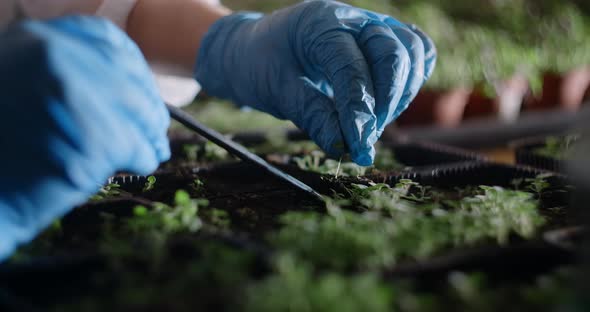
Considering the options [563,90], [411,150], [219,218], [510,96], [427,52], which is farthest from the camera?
[563,90]

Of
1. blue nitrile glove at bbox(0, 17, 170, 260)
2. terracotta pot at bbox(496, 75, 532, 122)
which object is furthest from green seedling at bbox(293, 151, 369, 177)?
terracotta pot at bbox(496, 75, 532, 122)

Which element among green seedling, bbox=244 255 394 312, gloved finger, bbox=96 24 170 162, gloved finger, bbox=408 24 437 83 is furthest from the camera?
gloved finger, bbox=408 24 437 83

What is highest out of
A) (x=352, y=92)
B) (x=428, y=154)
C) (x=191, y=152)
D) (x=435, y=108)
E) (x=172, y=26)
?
(x=352, y=92)

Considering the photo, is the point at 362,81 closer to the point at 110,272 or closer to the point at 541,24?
the point at 110,272

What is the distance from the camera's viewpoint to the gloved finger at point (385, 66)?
4.22 ft

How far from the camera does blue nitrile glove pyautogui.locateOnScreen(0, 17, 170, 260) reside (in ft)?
2.67

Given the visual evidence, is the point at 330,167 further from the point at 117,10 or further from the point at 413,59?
the point at 117,10

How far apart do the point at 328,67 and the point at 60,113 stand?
646 millimetres

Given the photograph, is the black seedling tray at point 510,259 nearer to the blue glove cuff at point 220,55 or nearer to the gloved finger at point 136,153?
the gloved finger at point 136,153

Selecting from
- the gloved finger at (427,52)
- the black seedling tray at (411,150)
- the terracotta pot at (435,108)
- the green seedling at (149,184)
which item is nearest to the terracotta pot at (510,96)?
the terracotta pot at (435,108)

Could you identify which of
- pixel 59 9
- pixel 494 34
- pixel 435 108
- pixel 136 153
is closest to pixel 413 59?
pixel 136 153

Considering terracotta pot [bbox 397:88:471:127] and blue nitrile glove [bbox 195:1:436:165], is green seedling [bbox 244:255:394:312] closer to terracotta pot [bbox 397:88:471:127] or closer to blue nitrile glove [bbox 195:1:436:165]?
blue nitrile glove [bbox 195:1:436:165]

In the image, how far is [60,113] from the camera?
829mm

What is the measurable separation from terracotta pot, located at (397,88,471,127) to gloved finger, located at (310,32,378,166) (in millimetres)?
1697
